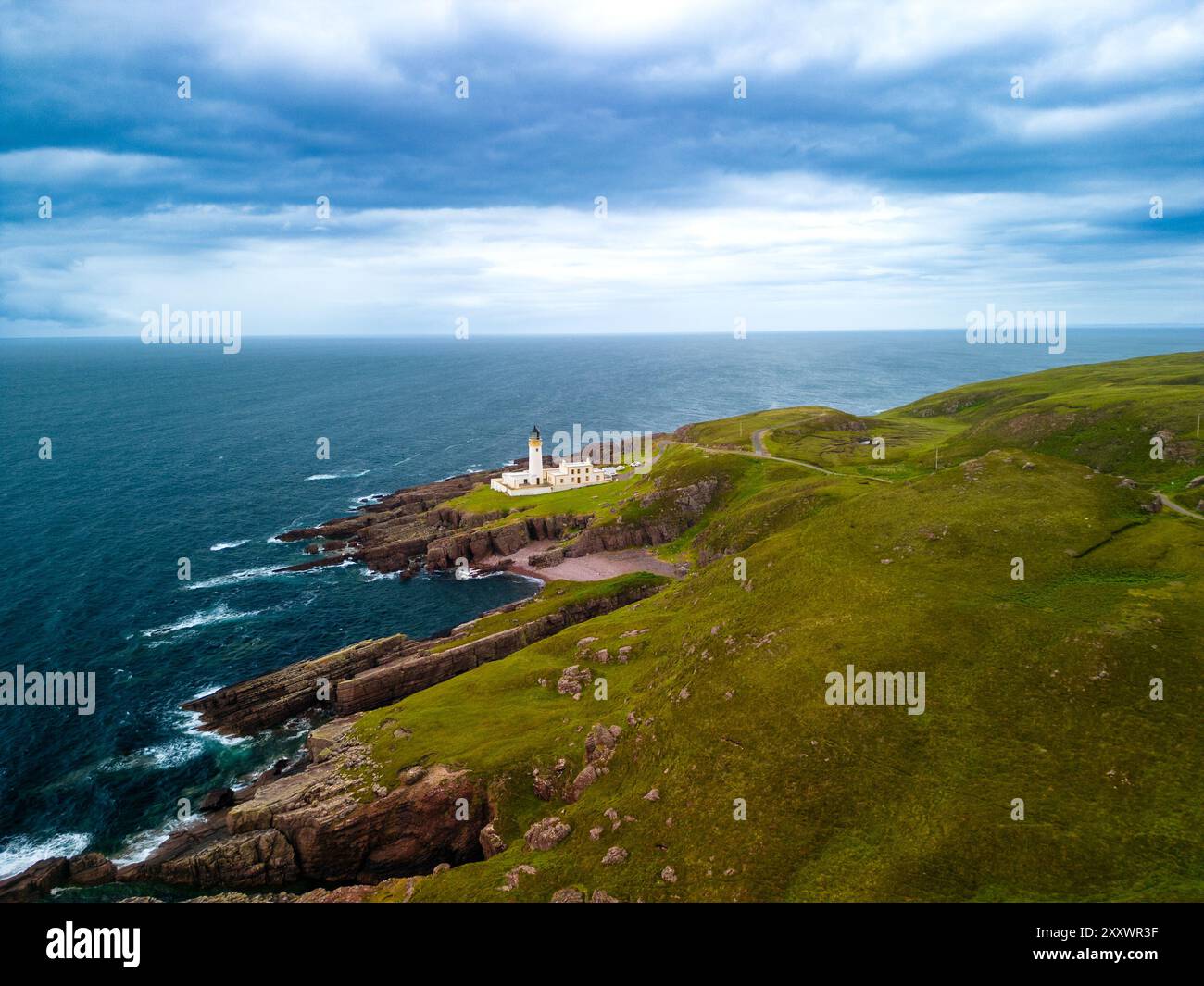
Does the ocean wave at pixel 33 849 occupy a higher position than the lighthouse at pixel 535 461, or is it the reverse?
the lighthouse at pixel 535 461

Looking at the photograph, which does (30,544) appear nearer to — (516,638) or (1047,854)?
(516,638)

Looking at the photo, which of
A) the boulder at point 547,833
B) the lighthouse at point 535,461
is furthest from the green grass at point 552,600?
the lighthouse at point 535,461

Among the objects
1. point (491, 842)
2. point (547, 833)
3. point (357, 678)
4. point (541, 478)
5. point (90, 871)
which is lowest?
point (90, 871)

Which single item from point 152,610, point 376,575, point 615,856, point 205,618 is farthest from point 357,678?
point 615,856

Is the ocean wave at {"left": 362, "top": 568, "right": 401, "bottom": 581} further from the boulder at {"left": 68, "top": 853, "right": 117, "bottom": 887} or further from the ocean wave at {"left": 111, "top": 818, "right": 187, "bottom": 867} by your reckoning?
the boulder at {"left": 68, "top": 853, "right": 117, "bottom": 887}

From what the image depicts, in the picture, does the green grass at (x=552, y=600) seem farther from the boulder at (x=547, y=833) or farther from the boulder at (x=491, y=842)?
the boulder at (x=547, y=833)

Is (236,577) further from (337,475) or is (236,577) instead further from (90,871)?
(337,475)
